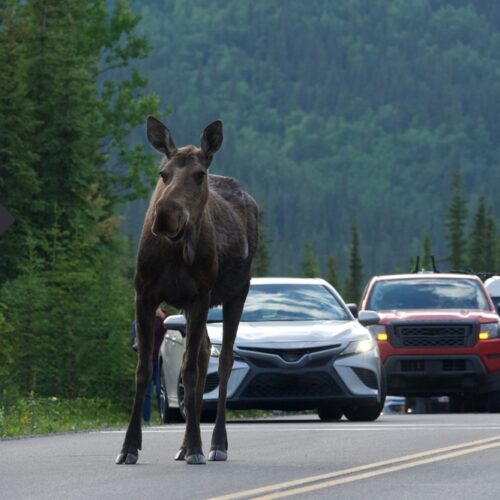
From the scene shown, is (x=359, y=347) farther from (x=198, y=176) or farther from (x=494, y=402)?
(x=198, y=176)

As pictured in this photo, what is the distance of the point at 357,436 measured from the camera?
1620cm

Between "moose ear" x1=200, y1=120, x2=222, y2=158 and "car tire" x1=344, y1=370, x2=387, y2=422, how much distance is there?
810cm

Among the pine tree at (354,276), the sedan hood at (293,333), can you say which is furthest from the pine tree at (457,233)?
the sedan hood at (293,333)

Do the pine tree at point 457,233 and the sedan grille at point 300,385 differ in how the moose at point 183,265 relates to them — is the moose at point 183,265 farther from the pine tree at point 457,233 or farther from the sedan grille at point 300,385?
the pine tree at point 457,233

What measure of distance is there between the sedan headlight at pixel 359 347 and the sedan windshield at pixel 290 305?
0.92 metres

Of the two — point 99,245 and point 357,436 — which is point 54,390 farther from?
point 357,436

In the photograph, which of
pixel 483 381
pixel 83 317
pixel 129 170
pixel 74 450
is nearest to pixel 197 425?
pixel 74 450

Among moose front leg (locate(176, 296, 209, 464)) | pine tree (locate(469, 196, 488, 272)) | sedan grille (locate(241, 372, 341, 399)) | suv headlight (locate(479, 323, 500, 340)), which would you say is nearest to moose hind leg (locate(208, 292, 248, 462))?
moose front leg (locate(176, 296, 209, 464))

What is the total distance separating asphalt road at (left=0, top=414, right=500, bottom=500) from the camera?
10.5m

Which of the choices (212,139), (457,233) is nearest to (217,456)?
(212,139)

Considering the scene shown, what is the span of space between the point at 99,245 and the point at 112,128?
14423 mm

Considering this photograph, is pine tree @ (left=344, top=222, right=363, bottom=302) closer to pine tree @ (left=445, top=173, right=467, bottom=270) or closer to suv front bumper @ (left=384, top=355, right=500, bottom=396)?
pine tree @ (left=445, top=173, right=467, bottom=270)

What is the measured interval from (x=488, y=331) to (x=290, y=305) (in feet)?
16.2

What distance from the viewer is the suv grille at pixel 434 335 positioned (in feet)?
83.7
